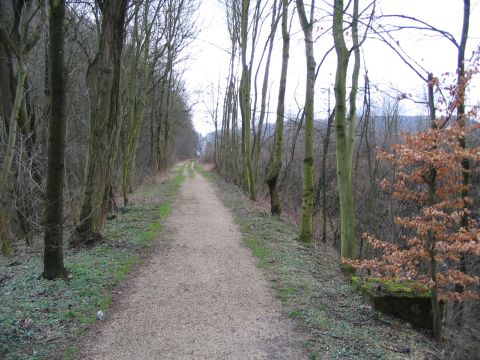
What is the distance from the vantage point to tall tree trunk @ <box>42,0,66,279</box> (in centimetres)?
565

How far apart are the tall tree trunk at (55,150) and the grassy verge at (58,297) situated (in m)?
0.36

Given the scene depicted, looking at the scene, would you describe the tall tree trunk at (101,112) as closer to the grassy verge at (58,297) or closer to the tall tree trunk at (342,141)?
the grassy verge at (58,297)

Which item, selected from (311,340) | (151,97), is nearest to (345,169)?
(311,340)

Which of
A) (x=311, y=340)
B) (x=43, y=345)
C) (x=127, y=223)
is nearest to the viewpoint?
(x=43, y=345)

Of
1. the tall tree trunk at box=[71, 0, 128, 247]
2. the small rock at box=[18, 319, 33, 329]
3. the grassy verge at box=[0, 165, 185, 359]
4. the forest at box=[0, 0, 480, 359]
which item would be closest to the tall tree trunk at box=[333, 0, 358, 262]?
the forest at box=[0, 0, 480, 359]

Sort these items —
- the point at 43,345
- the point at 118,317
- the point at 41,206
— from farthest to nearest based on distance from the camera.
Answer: the point at 41,206 < the point at 118,317 < the point at 43,345

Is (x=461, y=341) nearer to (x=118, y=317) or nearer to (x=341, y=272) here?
(x=341, y=272)

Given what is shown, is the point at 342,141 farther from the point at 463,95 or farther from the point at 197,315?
the point at 197,315

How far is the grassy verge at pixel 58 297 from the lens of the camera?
417 centimetres

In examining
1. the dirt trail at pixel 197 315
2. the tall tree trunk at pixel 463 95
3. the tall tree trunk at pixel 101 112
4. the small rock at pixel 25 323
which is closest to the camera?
the dirt trail at pixel 197 315

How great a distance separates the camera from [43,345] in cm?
416

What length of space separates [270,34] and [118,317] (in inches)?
529

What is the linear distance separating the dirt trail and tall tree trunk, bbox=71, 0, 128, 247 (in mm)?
1610

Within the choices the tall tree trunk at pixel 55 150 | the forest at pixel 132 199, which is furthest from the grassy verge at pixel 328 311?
the tall tree trunk at pixel 55 150
